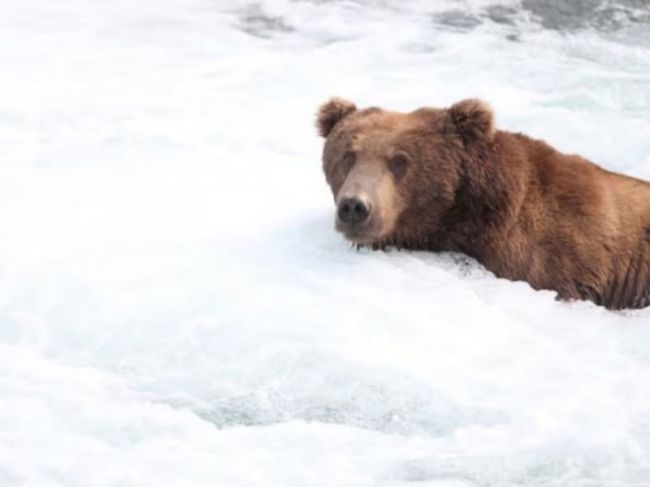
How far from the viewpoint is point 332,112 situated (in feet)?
20.3

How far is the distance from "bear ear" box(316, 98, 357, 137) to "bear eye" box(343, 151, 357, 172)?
1.08 ft

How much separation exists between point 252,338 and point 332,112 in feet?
4.98

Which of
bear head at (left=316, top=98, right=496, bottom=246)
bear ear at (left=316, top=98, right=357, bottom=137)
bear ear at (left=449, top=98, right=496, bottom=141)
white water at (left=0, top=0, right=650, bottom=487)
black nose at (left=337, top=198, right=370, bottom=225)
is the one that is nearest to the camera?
white water at (left=0, top=0, right=650, bottom=487)

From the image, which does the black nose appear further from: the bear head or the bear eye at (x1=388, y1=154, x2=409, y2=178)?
the bear eye at (x1=388, y1=154, x2=409, y2=178)

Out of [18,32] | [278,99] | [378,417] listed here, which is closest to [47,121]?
[278,99]

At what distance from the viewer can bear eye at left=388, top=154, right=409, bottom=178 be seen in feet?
19.1

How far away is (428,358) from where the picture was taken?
4.97 meters

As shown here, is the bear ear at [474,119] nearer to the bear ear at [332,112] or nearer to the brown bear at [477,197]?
the brown bear at [477,197]

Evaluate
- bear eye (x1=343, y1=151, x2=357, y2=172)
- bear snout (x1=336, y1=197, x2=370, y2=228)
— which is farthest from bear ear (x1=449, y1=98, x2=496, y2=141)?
bear snout (x1=336, y1=197, x2=370, y2=228)

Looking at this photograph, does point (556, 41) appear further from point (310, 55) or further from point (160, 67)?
point (160, 67)

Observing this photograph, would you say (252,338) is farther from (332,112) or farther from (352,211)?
(332,112)

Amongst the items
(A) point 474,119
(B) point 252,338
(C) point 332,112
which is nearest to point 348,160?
(C) point 332,112

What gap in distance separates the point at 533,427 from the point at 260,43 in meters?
7.45

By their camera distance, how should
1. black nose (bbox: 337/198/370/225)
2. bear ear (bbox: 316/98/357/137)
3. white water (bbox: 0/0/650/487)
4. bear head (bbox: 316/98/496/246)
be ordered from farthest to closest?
1. bear ear (bbox: 316/98/357/137)
2. bear head (bbox: 316/98/496/246)
3. black nose (bbox: 337/198/370/225)
4. white water (bbox: 0/0/650/487)
